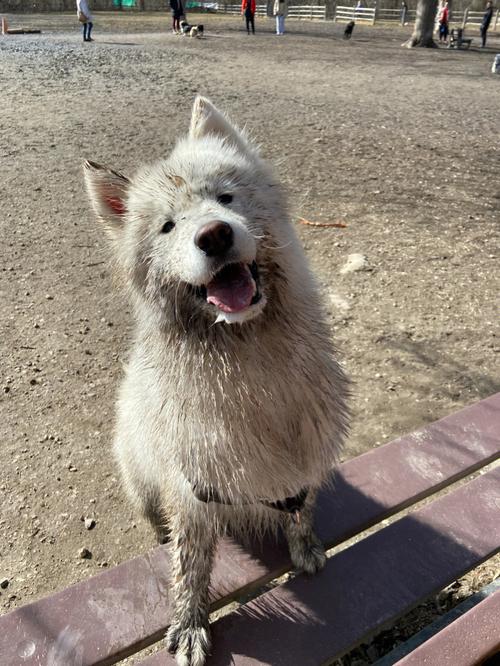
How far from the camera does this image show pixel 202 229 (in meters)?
1.60

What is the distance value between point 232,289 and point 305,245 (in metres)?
3.73

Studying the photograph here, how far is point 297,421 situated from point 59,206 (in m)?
5.13

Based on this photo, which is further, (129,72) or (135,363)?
(129,72)

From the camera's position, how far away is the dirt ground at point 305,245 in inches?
121

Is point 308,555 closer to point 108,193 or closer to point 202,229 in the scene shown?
point 202,229

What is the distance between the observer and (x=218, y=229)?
1576 millimetres

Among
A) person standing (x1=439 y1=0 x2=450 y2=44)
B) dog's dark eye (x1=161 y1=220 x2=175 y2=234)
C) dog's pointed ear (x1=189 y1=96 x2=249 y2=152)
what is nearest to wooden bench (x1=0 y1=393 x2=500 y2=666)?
dog's dark eye (x1=161 y1=220 x2=175 y2=234)

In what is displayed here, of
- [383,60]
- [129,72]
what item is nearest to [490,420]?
[129,72]

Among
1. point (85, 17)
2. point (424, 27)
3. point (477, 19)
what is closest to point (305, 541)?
point (85, 17)

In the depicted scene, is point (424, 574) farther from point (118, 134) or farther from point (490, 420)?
point (118, 134)

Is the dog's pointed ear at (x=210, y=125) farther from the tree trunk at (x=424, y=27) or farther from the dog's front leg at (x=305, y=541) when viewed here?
the tree trunk at (x=424, y=27)

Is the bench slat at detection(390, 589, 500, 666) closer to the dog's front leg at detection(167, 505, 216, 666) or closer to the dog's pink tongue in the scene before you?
the dog's front leg at detection(167, 505, 216, 666)

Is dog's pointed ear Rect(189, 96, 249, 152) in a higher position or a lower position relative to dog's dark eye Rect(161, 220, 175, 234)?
higher

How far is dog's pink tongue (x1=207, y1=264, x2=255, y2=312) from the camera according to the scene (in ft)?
5.42
